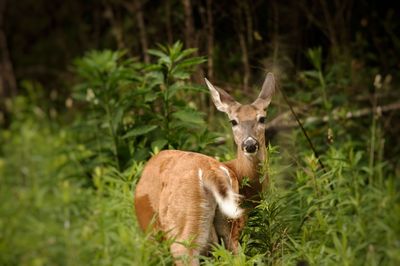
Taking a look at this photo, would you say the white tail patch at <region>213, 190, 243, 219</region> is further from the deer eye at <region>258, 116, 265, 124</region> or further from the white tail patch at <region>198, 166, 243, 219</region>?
the deer eye at <region>258, 116, 265, 124</region>

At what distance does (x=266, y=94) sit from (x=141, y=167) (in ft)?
4.25

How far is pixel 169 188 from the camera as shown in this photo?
4.81 meters

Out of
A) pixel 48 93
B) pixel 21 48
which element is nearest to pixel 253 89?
pixel 48 93

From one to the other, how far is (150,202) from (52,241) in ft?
6.46

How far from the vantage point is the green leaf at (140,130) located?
639 cm

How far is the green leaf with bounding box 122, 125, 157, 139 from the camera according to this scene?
21.0 ft

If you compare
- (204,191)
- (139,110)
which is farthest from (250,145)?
(139,110)

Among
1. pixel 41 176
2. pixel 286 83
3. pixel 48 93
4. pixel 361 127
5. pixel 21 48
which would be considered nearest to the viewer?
pixel 361 127

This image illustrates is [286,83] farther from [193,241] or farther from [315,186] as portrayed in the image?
[193,241]

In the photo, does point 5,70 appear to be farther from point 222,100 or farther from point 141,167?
point 222,100

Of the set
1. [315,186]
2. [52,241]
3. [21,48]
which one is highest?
[21,48]

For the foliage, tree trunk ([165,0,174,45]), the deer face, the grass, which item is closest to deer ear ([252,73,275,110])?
the deer face

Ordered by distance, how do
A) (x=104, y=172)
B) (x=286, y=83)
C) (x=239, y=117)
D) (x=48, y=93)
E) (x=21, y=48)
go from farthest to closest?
1. (x=21, y=48)
2. (x=48, y=93)
3. (x=286, y=83)
4. (x=104, y=172)
5. (x=239, y=117)

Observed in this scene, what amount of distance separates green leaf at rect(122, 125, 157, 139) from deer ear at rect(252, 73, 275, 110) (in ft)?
4.55
